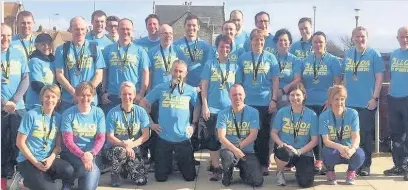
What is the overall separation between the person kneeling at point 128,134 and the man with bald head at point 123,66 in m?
0.57

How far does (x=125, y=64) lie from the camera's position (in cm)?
753

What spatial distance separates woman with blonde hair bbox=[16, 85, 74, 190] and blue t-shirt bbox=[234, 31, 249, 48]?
3.01m

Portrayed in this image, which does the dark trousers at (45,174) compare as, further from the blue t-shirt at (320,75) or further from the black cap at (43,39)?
the blue t-shirt at (320,75)

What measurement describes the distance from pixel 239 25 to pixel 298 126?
7.34ft

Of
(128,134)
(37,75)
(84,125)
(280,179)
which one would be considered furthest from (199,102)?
(37,75)

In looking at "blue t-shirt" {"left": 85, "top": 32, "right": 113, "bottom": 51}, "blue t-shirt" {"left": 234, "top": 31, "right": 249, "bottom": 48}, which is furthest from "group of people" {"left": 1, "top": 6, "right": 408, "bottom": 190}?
"blue t-shirt" {"left": 85, "top": 32, "right": 113, "bottom": 51}

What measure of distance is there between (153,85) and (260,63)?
155cm

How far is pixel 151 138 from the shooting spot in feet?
25.7

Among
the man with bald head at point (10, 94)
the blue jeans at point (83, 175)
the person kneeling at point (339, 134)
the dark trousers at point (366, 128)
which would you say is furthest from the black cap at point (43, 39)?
the dark trousers at point (366, 128)

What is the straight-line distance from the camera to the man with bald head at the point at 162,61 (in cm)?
769

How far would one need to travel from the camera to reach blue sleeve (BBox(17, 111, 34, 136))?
6.23 meters

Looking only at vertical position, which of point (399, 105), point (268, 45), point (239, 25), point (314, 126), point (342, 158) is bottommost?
point (342, 158)

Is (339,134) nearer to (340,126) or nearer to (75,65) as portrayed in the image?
(340,126)

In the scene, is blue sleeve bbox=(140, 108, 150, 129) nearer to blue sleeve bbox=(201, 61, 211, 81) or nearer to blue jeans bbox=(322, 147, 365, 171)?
blue sleeve bbox=(201, 61, 211, 81)
